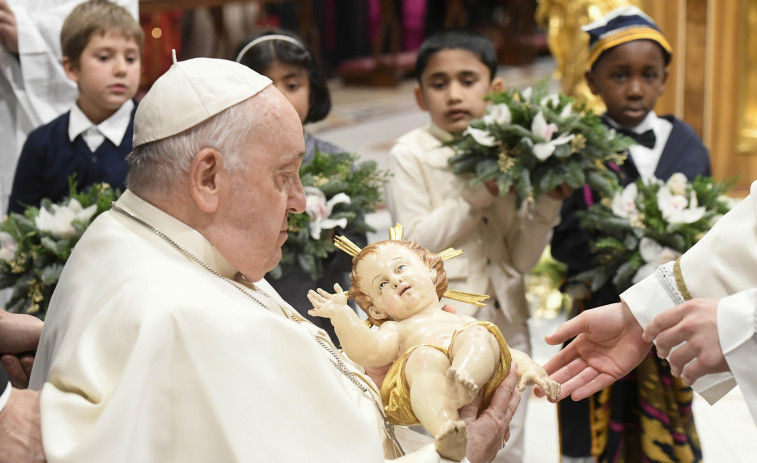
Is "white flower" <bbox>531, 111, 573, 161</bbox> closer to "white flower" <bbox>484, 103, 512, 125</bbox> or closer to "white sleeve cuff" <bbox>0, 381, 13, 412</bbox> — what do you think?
"white flower" <bbox>484, 103, 512, 125</bbox>

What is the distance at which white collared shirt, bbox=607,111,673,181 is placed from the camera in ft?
15.0

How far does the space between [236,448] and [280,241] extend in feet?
1.92

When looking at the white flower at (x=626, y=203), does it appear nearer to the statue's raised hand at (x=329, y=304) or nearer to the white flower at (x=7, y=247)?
the statue's raised hand at (x=329, y=304)

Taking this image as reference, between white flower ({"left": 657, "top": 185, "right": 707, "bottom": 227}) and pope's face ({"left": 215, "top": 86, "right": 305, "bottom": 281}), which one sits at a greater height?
pope's face ({"left": 215, "top": 86, "right": 305, "bottom": 281})

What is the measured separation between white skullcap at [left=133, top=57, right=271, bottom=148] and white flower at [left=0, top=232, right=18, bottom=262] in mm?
1772

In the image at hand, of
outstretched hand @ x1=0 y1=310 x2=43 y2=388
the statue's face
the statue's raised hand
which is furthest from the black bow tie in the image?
outstretched hand @ x1=0 y1=310 x2=43 y2=388

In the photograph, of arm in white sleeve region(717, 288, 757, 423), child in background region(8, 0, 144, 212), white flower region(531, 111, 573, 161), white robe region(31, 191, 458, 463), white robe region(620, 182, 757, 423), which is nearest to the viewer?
white robe region(31, 191, 458, 463)

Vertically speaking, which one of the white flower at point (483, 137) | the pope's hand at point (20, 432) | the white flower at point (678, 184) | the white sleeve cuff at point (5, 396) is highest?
the white flower at point (483, 137)

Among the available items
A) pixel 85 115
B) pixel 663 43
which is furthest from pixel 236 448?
pixel 663 43

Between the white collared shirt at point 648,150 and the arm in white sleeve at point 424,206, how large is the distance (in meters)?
0.83

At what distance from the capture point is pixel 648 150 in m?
4.59

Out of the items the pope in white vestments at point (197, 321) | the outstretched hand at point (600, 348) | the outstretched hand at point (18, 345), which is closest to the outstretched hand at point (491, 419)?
the pope in white vestments at point (197, 321)

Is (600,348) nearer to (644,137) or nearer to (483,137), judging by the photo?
(483,137)

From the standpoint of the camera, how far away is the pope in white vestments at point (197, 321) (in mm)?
2090
